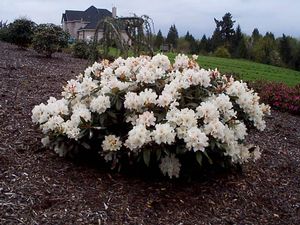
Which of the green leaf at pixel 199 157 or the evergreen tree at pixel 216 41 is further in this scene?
the evergreen tree at pixel 216 41

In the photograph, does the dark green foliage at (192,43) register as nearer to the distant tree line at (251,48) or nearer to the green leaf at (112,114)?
the distant tree line at (251,48)

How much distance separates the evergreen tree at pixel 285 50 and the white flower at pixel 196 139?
122 ft

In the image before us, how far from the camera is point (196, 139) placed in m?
3.10

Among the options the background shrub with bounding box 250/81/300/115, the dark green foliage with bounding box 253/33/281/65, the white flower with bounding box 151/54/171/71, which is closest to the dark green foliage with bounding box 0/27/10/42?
the background shrub with bounding box 250/81/300/115

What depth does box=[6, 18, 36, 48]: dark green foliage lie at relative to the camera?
1270 cm

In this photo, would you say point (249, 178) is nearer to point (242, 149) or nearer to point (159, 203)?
point (242, 149)

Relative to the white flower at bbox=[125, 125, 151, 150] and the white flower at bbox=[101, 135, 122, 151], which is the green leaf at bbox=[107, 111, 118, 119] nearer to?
the white flower at bbox=[101, 135, 122, 151]

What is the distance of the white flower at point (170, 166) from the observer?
3342mm

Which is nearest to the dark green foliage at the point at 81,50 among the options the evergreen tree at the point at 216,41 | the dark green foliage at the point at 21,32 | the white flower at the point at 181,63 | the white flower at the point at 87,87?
the dark green foliage at the point at 21,32

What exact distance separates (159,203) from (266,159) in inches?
76.0

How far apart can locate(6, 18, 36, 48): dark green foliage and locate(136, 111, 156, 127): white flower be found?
1011 centimetres

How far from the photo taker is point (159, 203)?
10.6 ft

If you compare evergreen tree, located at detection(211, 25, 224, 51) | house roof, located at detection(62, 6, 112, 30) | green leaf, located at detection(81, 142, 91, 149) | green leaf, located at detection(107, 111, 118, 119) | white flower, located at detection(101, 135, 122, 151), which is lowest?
green leaf, located at detection(81, 142, 91, 149)

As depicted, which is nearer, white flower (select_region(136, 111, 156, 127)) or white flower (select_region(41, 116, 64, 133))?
white flower (select_region(136, 111, 156, 127))
